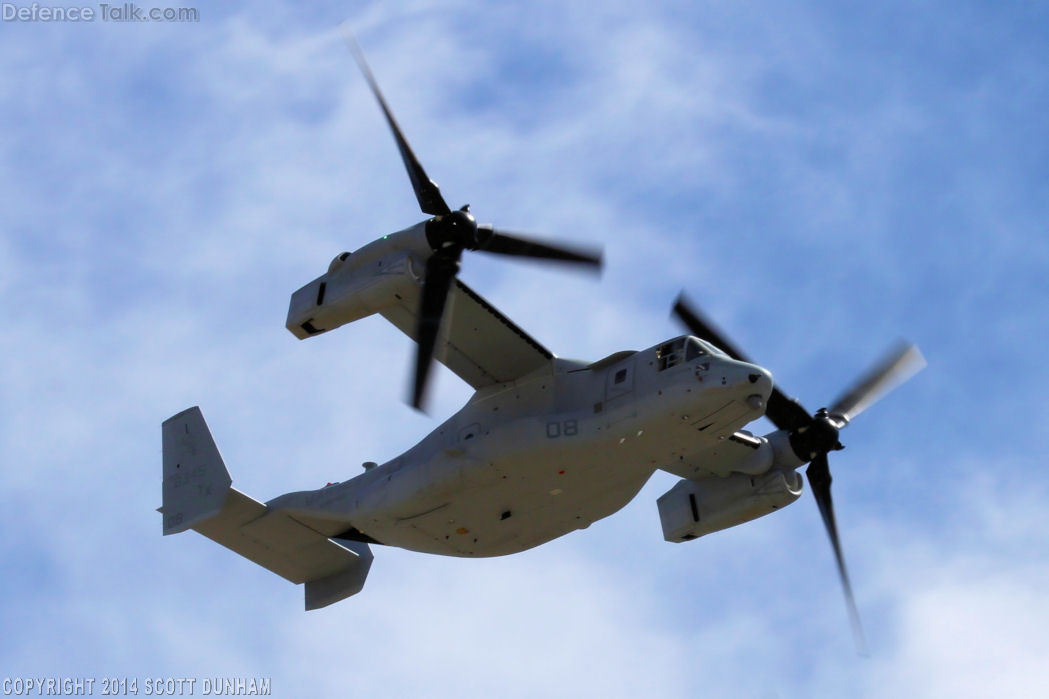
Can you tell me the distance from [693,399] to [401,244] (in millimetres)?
6094

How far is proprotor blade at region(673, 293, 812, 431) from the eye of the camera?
93.7 feet

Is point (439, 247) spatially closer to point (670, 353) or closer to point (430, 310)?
point (430, 310)

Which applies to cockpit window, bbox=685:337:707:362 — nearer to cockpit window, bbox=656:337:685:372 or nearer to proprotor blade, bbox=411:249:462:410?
cockpit window, bbox=656:337:685:372

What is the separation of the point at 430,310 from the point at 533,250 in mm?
2371

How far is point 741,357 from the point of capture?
28234 millimetres

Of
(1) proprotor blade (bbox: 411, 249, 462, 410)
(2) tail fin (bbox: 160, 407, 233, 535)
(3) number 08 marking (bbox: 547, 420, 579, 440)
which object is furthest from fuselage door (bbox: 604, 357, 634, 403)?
(2) tail fin (bbox: 160, 407, 233, 535)

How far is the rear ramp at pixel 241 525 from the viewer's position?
93.6 ft

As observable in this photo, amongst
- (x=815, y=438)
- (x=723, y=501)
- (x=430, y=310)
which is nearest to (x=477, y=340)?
(x=430, y=310)

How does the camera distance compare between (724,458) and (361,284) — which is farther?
(724,458)

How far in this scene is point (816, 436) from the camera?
3009cm

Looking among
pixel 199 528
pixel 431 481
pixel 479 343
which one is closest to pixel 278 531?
pixel 199 528

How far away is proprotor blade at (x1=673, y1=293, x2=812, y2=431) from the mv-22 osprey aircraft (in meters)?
0.04

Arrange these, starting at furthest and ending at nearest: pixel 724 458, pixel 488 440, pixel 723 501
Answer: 1. pixel 723 501
2. pixel 724 458
3. pixel 488 440

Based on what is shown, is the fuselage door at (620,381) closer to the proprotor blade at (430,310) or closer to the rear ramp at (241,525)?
the proprotor blade at (430,310)
